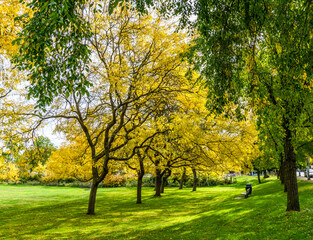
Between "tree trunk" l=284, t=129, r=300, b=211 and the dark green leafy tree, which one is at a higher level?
the dark green leafy tree

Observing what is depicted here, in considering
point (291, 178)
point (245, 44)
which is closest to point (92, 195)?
point (291, 178)

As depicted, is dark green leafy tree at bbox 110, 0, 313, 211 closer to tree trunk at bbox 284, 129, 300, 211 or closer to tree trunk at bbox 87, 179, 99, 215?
tree trunk at bbox 284, 129, 300, 211

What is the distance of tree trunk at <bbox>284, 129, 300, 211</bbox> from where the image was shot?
1087 centimetres

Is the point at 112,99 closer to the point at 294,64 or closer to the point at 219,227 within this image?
the point at 219,227

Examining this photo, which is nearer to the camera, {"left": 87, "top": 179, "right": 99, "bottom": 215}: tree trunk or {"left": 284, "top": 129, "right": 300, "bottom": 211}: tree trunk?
{"left": 284, "top": 129, "right": 300, "bottom": 211}: tree trunk

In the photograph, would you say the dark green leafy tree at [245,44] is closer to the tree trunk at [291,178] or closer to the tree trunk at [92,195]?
the tree trunk at [291,178]

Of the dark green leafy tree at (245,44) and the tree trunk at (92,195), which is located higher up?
the dark green leafy tree at (245,44)

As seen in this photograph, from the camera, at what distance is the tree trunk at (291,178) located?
1087 centimetres

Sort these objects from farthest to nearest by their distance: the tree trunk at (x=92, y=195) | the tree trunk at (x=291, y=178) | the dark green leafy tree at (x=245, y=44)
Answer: the tree trunk at (x=92, y=195), the tree trunk at (x=291, y=178), the dark green leafy tree at (x=245, y=44)

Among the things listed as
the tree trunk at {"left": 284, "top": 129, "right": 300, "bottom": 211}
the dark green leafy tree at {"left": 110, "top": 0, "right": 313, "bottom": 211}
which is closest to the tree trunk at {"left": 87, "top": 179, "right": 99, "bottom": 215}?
the tree trunk at {"left": 284, "top": 129, "right": 300, "bottom": 211}

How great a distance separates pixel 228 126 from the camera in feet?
60.1

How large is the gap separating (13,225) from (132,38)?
40.4ft

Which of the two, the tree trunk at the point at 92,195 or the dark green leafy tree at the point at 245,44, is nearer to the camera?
the dark green leafy tree at the point at 245,44

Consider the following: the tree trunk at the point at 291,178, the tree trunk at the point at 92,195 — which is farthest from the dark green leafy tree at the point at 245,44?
the tree trunk at the point at 92,195
